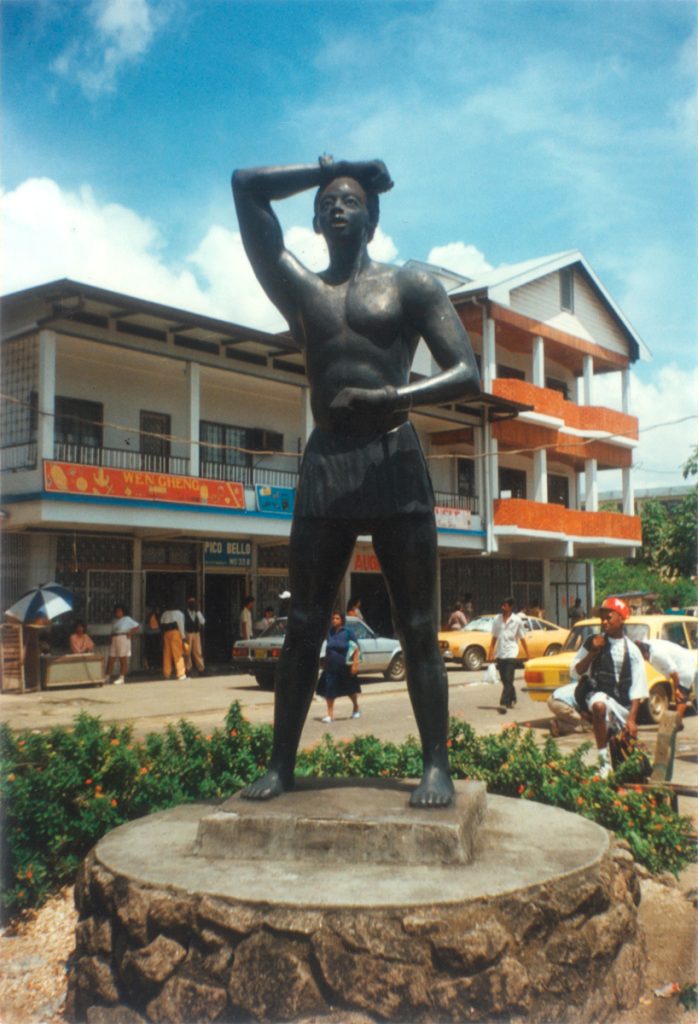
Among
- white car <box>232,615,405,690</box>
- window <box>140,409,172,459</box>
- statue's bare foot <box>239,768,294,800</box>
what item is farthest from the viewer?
window <box>140,409,172,459</box>

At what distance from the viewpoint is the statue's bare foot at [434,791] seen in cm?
345

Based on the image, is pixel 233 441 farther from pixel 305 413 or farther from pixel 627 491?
pixel 627 491

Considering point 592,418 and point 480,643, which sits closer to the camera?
point 480,643

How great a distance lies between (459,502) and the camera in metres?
25.6

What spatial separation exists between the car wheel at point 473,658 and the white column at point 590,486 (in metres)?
9.37

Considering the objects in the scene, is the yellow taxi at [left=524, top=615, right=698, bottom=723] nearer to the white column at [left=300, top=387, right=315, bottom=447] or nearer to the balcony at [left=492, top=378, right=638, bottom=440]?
the white column at [left=300, top=387, right=315, bottom=447]

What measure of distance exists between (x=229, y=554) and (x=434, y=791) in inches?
684

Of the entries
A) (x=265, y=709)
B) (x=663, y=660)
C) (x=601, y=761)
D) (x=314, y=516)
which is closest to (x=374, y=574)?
(x=265, y=709)

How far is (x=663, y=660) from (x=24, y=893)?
8.73 metres

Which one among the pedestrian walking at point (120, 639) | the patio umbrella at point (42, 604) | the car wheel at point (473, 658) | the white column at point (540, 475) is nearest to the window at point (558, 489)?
the white column at point (540, 475)

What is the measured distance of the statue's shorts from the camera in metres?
3.69

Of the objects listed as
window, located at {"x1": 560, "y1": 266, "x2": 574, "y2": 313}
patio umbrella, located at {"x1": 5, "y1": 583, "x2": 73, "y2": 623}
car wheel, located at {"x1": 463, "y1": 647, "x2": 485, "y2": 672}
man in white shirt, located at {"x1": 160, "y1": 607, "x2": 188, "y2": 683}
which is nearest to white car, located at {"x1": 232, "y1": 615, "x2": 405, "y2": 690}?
man in white shirt, located at {"x1": 160, "y1": 607, "x2": 188, "y2": 683}

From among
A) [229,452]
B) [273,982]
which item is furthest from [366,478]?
[229,452]

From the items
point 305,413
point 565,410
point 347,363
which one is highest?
point 565,410
